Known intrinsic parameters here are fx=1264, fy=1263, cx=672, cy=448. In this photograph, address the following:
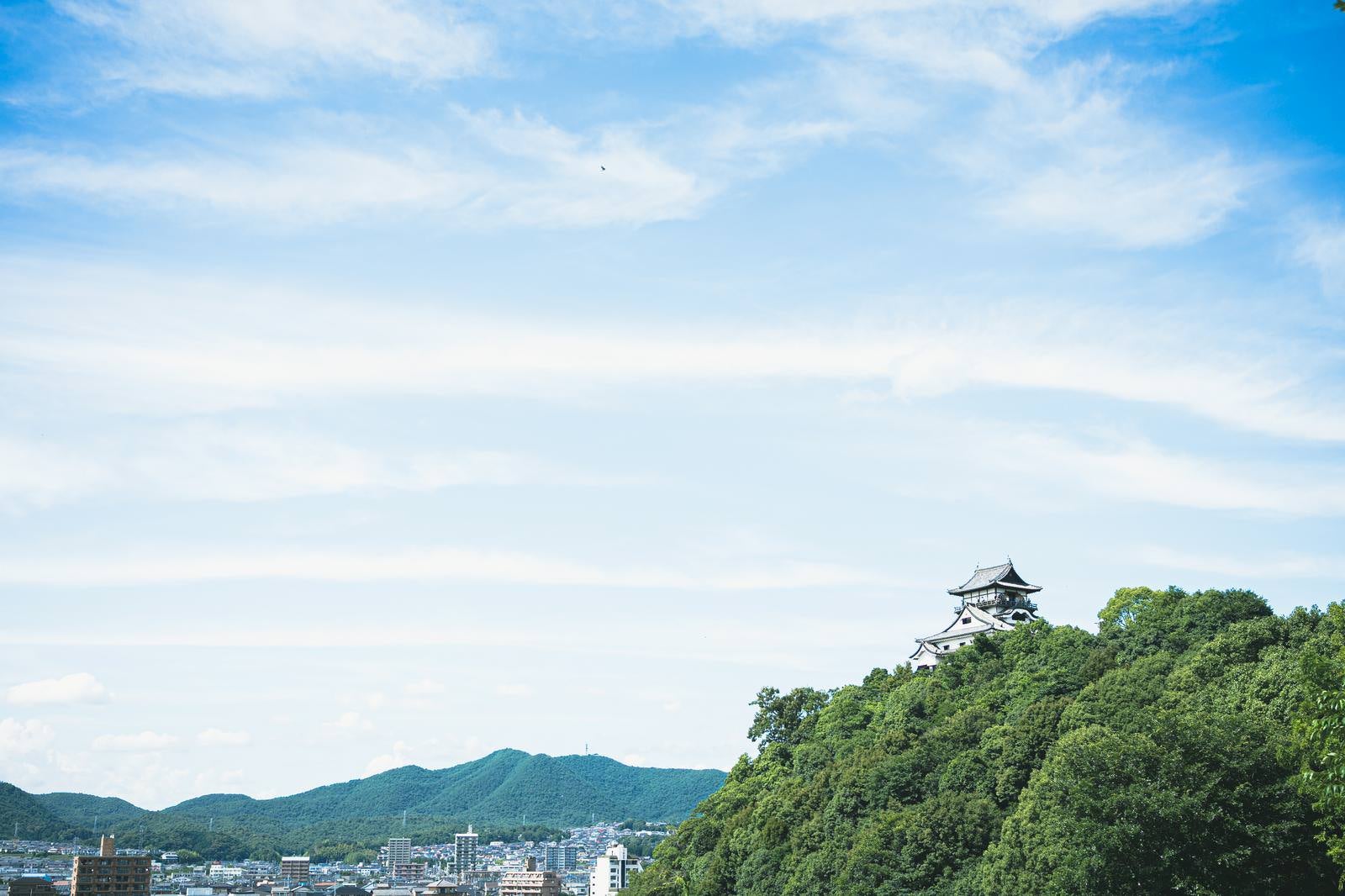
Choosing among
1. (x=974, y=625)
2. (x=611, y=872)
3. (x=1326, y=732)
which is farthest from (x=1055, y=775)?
(x=611, y=872)

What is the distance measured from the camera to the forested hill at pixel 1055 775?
32406 millimetres

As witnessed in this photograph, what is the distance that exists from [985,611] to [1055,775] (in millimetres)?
38637

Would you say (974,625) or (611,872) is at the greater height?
(974,625)

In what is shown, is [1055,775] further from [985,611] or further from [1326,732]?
[985,611]

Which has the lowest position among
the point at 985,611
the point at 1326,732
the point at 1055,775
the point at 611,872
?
the point at 611,872

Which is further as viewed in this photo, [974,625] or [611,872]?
[611,872]

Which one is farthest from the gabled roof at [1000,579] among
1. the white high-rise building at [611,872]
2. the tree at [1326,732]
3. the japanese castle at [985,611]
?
the white high-rise building at [611,872]

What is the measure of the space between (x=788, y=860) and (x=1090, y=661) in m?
15.6

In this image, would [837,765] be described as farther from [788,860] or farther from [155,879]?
[155,879]

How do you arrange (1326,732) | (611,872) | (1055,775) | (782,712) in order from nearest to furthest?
(1326,732) < (1055,775) < (782,712) < (611,872)

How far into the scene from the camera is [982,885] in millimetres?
40438

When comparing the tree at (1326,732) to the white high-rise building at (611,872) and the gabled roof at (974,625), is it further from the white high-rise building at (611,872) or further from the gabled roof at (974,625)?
the white high-rise building at (611,872)

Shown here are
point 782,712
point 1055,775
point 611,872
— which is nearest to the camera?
point 1055,775

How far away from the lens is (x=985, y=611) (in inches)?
2980
